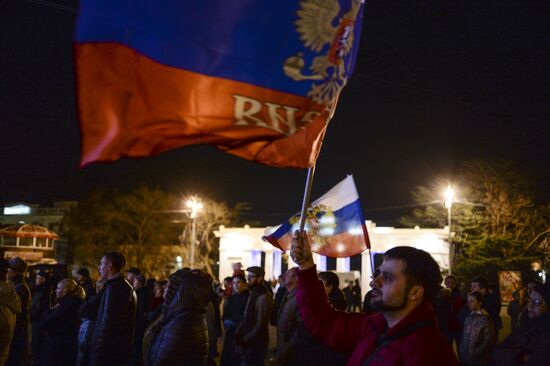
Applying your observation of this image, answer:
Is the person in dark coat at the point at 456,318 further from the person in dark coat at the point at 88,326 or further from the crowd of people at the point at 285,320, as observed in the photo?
the person in dark coat at the point at 88,326

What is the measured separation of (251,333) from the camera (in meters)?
9.21

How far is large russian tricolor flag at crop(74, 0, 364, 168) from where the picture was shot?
330 centimetres

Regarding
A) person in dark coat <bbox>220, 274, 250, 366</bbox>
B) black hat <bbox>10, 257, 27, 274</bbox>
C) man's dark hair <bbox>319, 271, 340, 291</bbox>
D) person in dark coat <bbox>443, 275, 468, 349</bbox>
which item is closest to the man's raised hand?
man's dark hair <bbox>319, 271, 340, 291</bbox>

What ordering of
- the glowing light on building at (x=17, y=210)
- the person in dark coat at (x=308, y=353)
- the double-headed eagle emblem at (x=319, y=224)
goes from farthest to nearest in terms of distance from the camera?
the glowing light on building at (x=17, y=210), the double-headed eagle emblem at (x=319, y=224), the person in dark coat at (x=308, y=353)

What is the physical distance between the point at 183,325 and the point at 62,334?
3.03 metres

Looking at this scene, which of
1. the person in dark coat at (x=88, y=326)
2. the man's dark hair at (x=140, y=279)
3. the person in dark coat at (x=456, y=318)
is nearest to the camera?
the person in dark coat at (x=88, y=326)

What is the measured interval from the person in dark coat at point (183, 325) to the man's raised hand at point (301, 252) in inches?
97.5

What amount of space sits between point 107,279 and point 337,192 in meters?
3.41

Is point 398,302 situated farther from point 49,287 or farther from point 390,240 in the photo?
point 390,240

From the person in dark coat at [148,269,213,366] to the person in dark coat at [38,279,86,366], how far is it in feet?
8.97

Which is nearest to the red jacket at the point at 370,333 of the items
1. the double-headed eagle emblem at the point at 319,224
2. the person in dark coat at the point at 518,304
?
the double-headed eagle emblem at the point at 319,224

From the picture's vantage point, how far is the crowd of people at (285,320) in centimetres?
330

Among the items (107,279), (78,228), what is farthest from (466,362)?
(78,228)

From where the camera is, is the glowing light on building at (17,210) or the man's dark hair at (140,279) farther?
the glowing light on building at (17,210)
